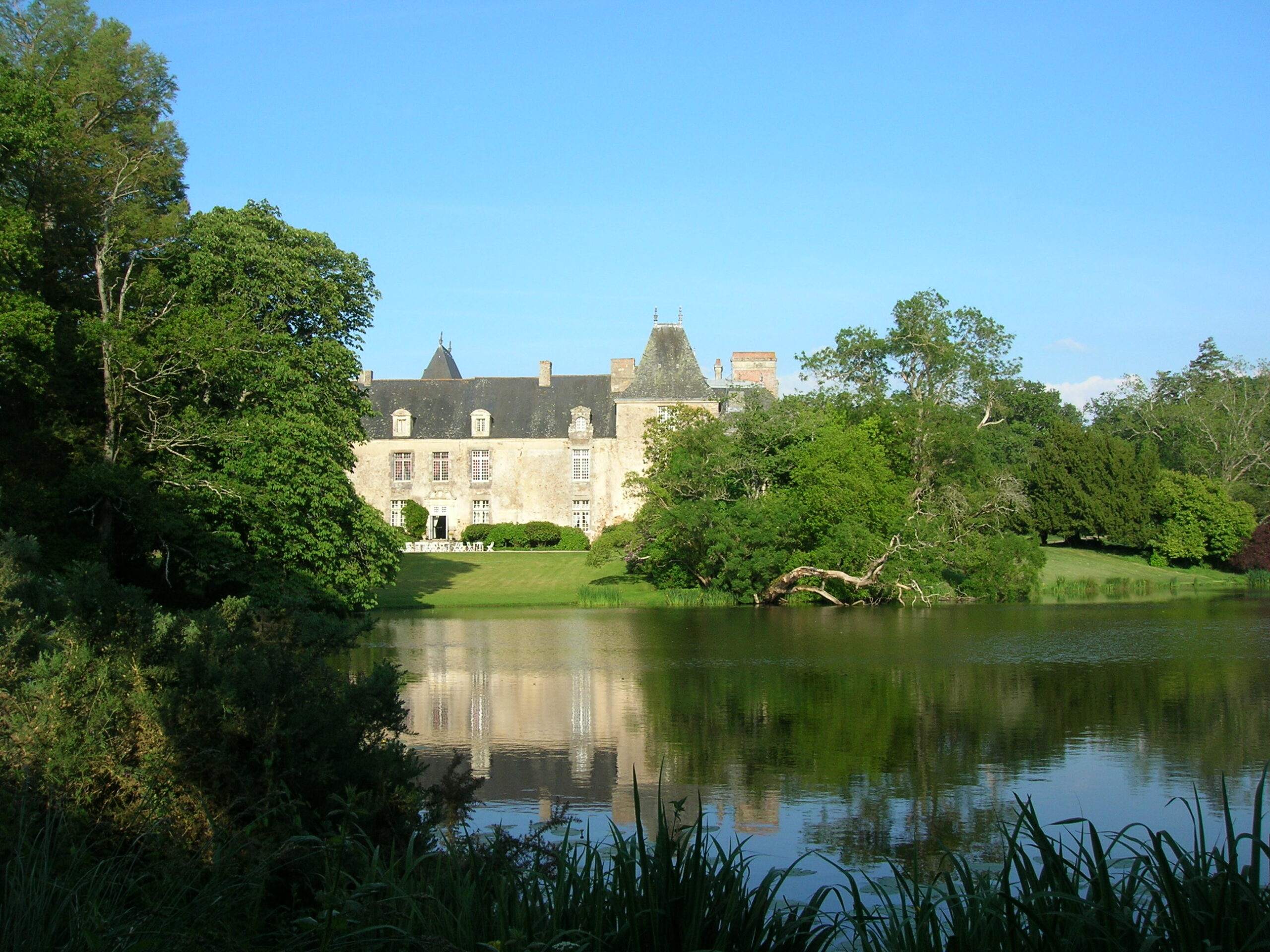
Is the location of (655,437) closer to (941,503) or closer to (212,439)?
(941,503)

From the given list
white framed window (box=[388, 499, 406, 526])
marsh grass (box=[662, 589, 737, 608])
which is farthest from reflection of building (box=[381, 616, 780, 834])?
white framed window (box=[388, 499, 406, 526])

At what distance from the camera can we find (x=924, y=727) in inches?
428

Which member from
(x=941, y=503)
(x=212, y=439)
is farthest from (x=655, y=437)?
(x=212, y=439)

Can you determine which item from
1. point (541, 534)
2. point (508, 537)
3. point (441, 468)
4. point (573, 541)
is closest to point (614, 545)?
point (573, 541)

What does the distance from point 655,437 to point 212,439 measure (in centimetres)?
1421

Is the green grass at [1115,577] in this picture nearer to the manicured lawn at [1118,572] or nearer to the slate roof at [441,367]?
the manicured lawn at [1118,572]

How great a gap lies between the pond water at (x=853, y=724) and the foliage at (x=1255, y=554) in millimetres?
18542

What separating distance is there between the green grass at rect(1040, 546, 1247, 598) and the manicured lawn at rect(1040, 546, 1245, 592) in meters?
0.02

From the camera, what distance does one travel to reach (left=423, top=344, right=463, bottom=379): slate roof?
5131cm

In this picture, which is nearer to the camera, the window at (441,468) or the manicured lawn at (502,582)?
the manicured lawn at (502,582)

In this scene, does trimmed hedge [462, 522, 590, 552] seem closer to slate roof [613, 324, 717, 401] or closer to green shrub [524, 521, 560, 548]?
green shrub [524, 521, 560, 548]

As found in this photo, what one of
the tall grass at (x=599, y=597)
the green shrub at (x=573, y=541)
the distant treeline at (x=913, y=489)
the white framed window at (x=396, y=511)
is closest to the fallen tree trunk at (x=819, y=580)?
the distant treeline at (x=913, y=489)

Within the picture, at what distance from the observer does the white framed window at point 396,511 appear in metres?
46.3

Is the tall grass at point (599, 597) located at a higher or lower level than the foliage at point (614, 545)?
lower
